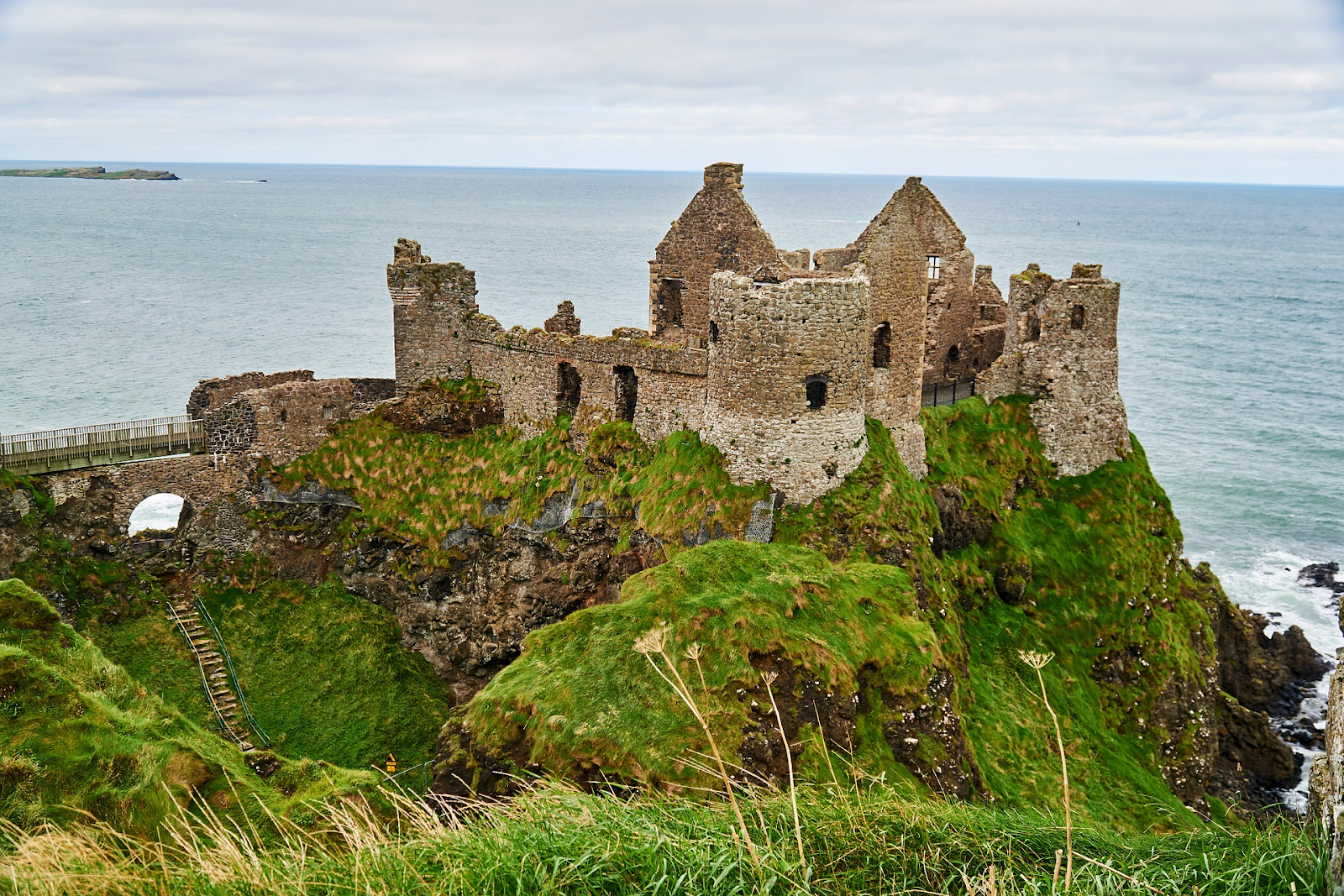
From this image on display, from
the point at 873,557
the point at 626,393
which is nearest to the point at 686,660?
the point at 873,557

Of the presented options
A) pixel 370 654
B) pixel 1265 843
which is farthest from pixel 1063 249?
pixel 1265 843

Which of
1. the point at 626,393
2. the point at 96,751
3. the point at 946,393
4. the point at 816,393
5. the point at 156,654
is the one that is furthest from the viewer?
the point at 946,393

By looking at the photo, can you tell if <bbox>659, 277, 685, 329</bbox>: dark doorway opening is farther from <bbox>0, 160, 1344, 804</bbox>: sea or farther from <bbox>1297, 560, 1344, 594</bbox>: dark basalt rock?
<bbox>1297, 560, 1344, 594</bbox>: dark basalt rock

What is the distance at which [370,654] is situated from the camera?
31328mm

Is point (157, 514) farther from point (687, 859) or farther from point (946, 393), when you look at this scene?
point (687, 859)

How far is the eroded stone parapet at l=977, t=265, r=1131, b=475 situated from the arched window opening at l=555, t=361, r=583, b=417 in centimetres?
1249

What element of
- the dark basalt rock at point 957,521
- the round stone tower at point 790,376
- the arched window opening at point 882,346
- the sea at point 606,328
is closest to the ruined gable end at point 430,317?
the round stone tower at point 790,376

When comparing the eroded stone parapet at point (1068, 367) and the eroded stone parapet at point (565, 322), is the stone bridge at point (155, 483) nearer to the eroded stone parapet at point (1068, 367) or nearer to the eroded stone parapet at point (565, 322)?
the eroded stone parapet at point (565, 322)

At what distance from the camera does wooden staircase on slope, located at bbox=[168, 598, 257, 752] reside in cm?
2859

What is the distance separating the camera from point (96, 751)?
17.6 metres

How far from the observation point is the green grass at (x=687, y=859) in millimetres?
9516

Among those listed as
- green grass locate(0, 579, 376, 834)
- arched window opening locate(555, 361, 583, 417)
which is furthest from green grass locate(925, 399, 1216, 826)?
green grass locate(0, 579, 376, 834)

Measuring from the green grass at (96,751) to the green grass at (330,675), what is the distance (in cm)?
711

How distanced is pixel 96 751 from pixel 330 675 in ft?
43.5
